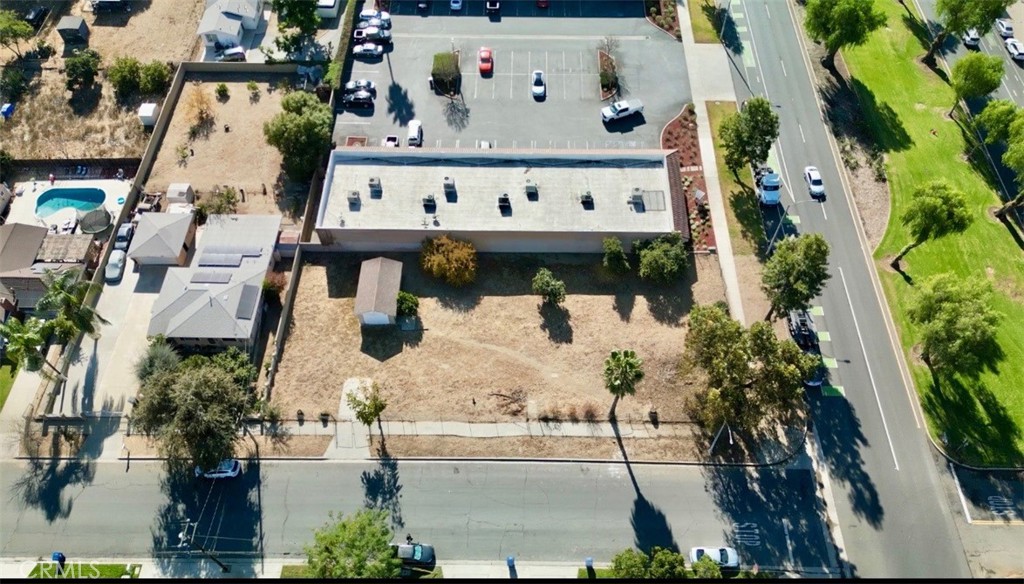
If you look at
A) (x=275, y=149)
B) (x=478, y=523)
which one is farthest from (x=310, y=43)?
(x=478, y=523)

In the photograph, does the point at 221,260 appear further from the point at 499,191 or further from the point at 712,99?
the point at 712,99

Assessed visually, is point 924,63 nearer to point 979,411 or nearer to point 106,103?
point 979,411

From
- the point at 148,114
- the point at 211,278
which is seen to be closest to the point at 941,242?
the point at 211,278

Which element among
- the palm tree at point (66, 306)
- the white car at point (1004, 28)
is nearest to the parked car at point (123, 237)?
the palm tree at point (66, 306)

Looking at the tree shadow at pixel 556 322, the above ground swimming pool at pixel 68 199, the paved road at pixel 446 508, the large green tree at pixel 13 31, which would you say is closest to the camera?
the paved road at pixel 446 508

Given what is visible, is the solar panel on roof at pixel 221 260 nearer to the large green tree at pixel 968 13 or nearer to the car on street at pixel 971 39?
the large green tree at pixel 968 13
